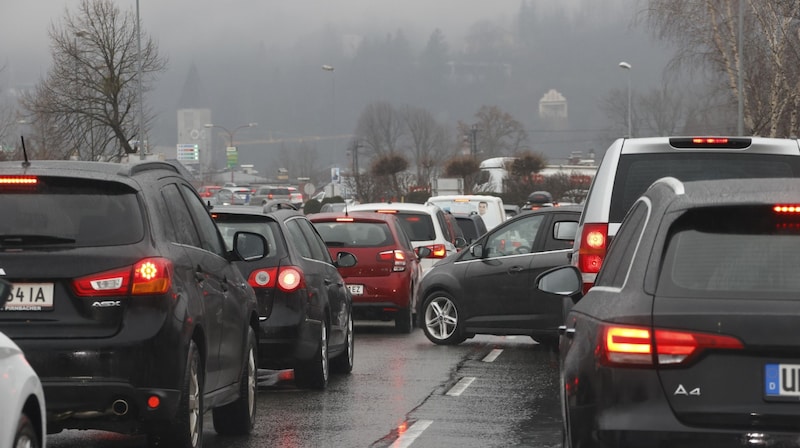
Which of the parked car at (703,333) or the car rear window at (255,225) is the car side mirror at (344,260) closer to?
the car rear window at (255,225)

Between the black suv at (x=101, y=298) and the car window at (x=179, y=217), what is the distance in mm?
121

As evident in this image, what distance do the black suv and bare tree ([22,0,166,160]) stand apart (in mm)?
35992

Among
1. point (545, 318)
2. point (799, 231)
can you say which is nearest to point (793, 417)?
point (799, 231)

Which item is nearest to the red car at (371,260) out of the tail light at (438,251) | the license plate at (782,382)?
the tail light at (438,251)

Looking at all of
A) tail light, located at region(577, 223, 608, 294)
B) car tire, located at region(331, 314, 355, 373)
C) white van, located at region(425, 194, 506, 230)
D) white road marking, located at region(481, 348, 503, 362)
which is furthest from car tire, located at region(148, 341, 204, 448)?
white van, located at region(425, 194, 506, 230)

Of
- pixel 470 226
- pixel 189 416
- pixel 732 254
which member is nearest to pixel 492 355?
pixel 189 416

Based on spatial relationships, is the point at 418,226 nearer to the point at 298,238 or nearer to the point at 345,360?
the point at 345,360

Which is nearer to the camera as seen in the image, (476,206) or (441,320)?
(441,320)

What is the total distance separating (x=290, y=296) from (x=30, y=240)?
15.1 feet

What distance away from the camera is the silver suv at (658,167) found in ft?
31.1

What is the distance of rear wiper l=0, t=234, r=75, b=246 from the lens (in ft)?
23.8

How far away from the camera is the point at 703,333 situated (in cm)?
497

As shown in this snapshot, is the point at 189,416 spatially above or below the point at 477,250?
below

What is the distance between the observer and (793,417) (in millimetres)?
4867
